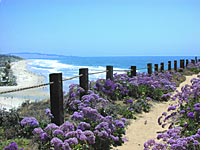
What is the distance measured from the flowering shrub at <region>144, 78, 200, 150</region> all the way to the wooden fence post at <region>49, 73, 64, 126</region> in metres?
1.85

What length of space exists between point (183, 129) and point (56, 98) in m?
2.33

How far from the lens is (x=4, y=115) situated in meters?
6.15

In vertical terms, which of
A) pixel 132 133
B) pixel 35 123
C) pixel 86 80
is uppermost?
pixel 86 80

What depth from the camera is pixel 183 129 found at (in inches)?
215

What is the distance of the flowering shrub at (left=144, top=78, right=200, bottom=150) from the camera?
3.83 meters

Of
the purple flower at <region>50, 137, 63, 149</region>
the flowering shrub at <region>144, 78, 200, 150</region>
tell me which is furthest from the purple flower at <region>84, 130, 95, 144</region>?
the flowering shrub at <region>144, 78, 200, 150</region>

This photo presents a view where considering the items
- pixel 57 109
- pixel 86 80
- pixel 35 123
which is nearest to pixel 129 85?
pixel 86 80

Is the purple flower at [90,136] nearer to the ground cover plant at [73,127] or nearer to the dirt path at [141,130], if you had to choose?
the ground cover plant at [73,127]

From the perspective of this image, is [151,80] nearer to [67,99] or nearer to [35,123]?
[67,99]

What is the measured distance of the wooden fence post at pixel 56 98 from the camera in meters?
6.02

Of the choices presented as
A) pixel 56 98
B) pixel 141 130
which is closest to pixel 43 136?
pixel 56 98

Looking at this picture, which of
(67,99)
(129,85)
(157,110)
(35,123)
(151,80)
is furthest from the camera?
(151,80)

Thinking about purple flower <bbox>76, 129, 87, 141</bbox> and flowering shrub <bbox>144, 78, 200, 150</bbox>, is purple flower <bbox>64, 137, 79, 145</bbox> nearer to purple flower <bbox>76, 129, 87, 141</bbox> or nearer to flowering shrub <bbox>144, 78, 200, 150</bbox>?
purple flower <bbox>76, 129, 87, 141</bbox>

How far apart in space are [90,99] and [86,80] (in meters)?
1.45
